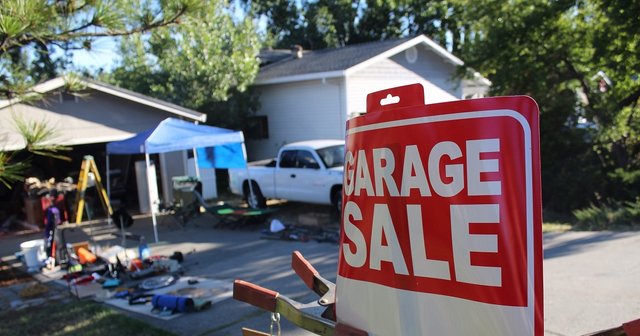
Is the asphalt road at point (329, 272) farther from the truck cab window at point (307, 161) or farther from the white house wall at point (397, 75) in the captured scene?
the white house wall at point (397, 75)

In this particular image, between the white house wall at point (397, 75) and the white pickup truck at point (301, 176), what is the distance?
12.0 ft

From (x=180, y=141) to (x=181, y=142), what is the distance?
55 mm

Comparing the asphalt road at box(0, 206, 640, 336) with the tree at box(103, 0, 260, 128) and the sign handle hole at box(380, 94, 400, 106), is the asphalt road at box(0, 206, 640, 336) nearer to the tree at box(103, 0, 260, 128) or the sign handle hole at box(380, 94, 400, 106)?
the sign handle hole at box(380, 94, 400, 106)

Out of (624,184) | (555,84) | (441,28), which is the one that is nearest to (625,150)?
(624,184)

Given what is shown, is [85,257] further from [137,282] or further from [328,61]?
[328,61]

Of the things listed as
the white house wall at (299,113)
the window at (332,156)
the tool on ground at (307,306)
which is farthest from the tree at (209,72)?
the tool on ground at (307,306)

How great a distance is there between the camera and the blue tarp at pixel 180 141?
10.7 metres

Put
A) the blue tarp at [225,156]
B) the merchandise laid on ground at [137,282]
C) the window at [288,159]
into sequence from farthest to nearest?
the window at [288,159] < the blue tarp at [225,156] < the merchandise laid on ground at [137,282]

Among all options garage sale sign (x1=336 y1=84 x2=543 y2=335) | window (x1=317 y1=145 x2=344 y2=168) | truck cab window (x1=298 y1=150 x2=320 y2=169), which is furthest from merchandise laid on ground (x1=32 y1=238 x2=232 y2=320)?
garage sale sign (x1=336 y1=84 x2=543 y2=335)

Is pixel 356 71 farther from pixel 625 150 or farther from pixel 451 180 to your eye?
pixel 451 180

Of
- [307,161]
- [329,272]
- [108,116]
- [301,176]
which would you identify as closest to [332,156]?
[307,161]

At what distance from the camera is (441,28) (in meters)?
32.9

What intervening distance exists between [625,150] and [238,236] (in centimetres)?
942

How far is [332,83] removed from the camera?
1734 centimetres
